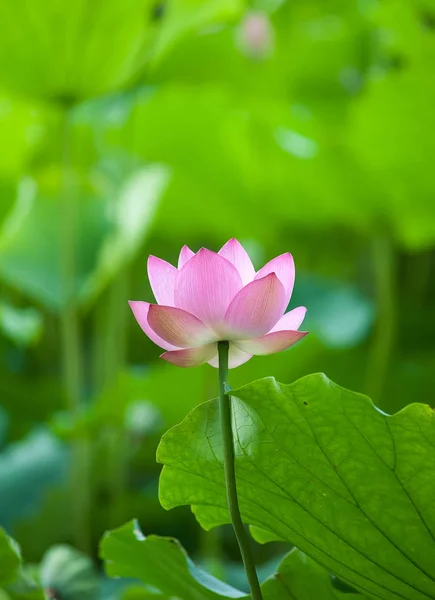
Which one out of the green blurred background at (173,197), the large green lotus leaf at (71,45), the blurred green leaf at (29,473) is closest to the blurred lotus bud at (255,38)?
the green blurred background at (173,197)

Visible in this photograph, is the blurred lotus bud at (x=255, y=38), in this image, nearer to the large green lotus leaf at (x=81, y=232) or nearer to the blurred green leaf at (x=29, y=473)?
the large green lotus leaf at (x=81, y=232)

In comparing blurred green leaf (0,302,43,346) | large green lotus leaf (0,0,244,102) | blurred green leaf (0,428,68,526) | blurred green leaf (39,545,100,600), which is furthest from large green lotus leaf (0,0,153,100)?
blurred green leaf (39,545,100,600)

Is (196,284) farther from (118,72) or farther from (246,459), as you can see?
(118,72)

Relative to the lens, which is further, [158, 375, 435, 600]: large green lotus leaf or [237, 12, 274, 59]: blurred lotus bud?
[237, 12, 274, 59]: blurred lotus bud

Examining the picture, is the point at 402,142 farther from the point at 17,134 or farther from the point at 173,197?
the point at 17,134

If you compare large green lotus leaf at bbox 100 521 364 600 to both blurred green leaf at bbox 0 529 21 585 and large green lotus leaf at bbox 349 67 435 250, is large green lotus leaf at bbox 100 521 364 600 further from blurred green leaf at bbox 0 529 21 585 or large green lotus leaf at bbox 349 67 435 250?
large green lotus leaf at bbox 349 67 435 250

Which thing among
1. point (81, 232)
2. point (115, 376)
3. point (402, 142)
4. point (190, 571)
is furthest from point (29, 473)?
point (190, 571)
